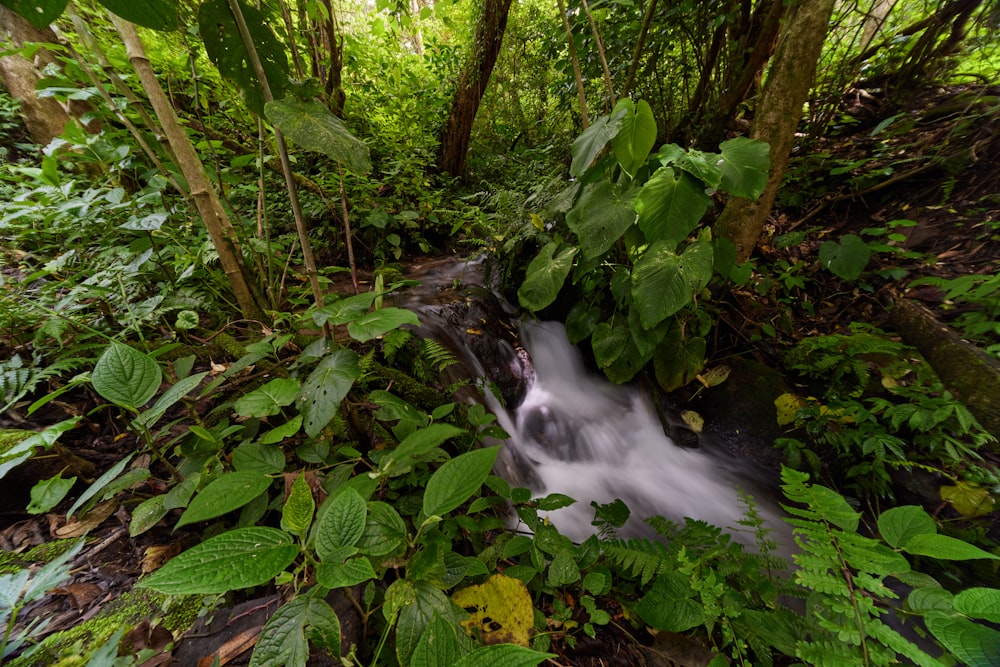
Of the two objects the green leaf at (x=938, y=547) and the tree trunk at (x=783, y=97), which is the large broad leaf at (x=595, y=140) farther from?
the green leaf at (x=938, y=547)

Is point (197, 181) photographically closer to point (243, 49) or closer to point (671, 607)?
point (243, 49)

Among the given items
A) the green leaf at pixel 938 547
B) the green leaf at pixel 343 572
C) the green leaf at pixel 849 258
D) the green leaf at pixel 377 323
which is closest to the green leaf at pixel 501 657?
the green leaf at pixel 343 572

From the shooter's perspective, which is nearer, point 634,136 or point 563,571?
point 563,571

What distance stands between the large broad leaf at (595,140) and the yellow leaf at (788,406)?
190 centimetres

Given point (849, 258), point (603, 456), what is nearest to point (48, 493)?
point (603, 456)

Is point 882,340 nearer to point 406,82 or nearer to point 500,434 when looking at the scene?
point 500,434

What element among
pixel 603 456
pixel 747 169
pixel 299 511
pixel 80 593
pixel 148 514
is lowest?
pixel 603 456

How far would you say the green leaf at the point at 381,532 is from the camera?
68 centimetres

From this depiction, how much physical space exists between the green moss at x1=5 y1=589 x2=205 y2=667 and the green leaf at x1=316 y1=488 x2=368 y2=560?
482 millimetres

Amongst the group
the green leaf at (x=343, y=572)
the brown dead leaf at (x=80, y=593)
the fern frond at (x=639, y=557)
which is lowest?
the fern frond at (x=639, y=557)

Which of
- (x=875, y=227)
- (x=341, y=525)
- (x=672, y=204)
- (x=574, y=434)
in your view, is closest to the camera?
(x=341, y=525)

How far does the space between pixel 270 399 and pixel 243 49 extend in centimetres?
89

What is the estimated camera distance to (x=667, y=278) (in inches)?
63.7

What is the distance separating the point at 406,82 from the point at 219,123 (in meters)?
2.24
